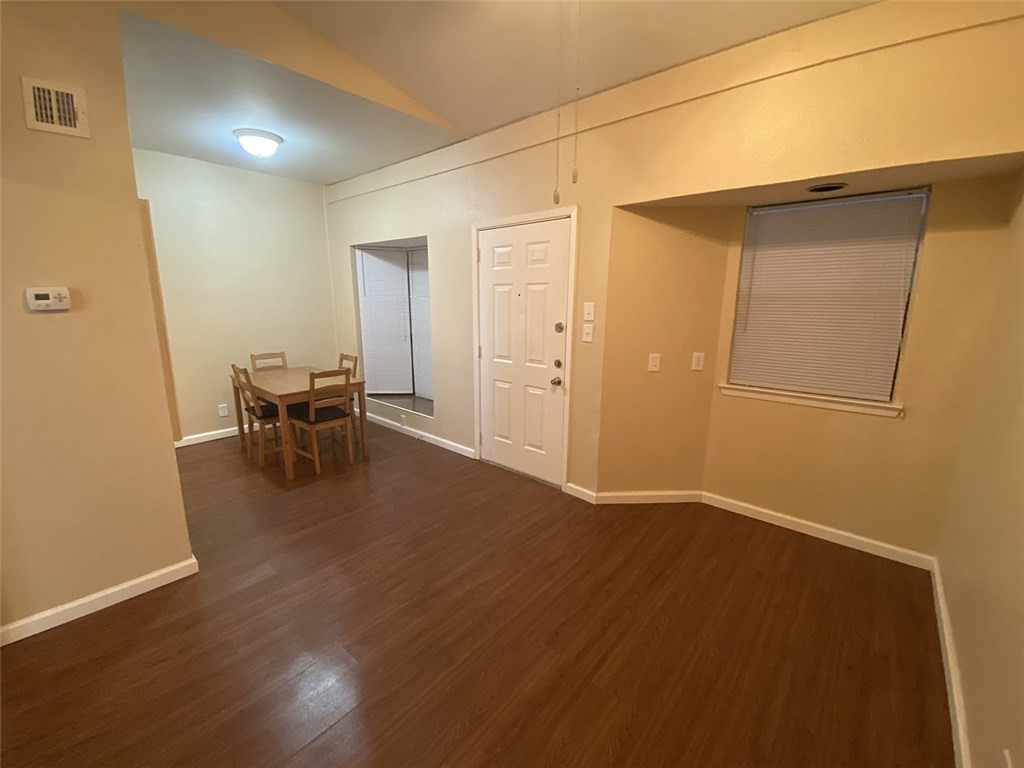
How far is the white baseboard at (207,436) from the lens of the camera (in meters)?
4.24

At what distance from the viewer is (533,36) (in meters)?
2.34

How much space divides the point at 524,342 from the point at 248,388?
2534 mm

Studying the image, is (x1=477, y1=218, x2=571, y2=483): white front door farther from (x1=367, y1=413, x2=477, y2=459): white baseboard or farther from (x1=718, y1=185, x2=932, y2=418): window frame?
(x1=718, y1=185, x2=932, y2=418): window frame

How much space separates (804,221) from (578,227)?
139 centimetres

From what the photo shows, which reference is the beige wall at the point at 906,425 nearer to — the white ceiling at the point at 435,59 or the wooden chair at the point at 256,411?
the white ceiling at the point at 435,59

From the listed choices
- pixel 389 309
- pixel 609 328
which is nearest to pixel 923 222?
pixel 609 328

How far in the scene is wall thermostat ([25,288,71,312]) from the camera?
173 centimetres

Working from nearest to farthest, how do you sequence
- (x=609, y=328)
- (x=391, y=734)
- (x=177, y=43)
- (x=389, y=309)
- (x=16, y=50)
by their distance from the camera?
1. (x=391, y=734)
2. (x=16, y=50)
3. (x=177, y=43)
4. (x=609, y=328)
5. (x=389, y=309)

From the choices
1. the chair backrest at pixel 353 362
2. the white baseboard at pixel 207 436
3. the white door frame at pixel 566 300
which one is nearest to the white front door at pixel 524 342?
the white door frame at pixel 566 300

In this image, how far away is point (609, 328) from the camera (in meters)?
2.89

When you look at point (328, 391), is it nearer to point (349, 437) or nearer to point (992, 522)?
point (349, 437)

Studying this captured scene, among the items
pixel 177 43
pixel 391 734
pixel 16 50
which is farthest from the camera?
pixel 177 43

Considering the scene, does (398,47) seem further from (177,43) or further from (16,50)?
(16,50)

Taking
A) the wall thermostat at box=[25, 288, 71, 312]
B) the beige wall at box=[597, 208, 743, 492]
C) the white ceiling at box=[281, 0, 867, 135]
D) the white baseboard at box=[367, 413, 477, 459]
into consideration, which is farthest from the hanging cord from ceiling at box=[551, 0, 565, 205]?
the wall thermostat at box=[25, 288, 71, 312]
